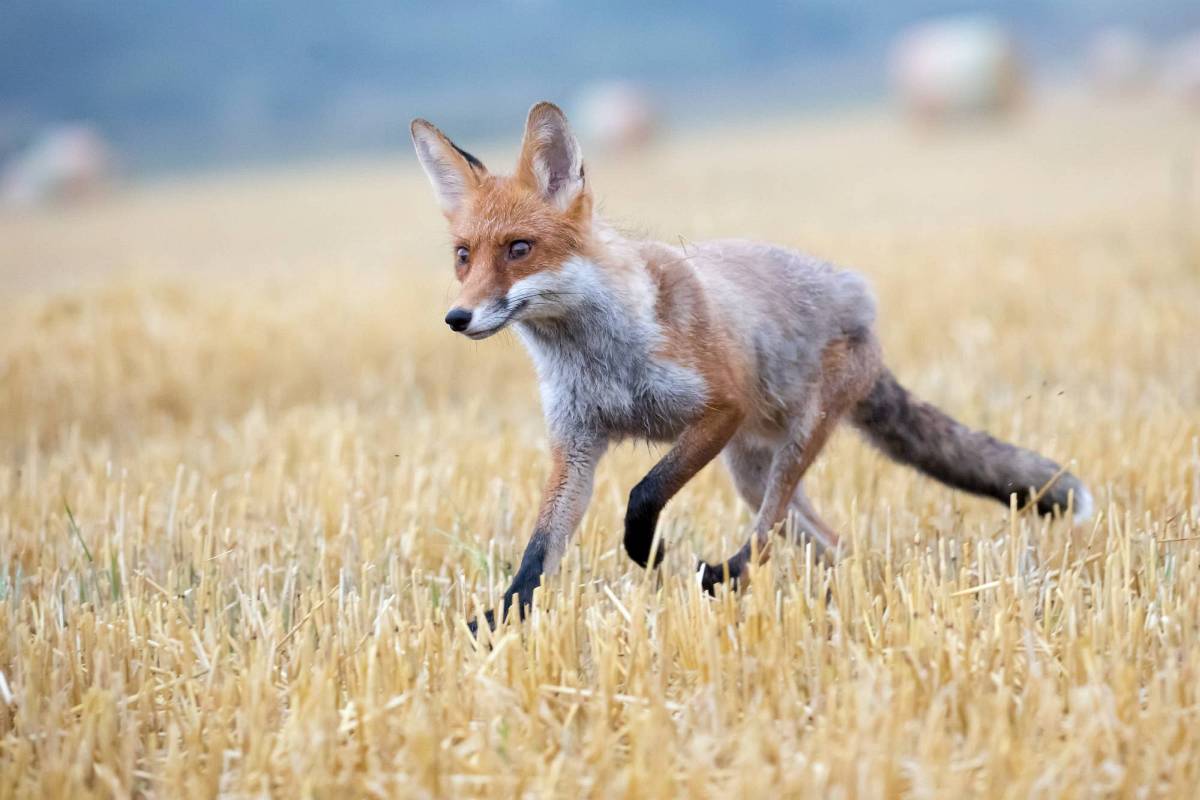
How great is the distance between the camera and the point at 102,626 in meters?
3.69

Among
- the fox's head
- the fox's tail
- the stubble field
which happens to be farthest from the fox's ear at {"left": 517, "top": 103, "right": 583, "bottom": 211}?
the fox's tail

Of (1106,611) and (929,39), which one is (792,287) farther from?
(929,39)

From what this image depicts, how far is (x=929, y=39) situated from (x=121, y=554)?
132 ft

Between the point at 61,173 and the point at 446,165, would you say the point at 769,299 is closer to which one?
the point at 446,165

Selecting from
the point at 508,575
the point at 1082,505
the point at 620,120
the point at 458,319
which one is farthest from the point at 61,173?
the point at 1082,505

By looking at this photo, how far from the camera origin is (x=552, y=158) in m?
4.16

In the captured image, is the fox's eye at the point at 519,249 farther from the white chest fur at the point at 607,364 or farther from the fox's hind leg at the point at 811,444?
the fox's hind leg at the point at 811,444

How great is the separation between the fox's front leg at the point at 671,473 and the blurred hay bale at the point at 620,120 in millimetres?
37001

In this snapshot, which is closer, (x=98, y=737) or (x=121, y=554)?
(x=98, y=737)

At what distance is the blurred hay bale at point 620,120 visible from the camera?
133ft

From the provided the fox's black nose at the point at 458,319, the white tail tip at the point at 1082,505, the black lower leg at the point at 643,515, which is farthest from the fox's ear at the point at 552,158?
the white tail tip at the point at 1082,505

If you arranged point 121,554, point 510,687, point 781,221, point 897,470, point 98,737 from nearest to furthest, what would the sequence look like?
point 98,737
point 510,687
point 121,554
point 897,470
point 781,221

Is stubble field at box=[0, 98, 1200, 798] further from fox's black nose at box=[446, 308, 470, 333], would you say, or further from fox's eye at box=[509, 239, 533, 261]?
fox's eye at box=[509, 239, 533, 261]

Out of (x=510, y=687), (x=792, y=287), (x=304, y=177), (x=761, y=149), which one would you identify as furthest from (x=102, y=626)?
(x=304, y=177)
